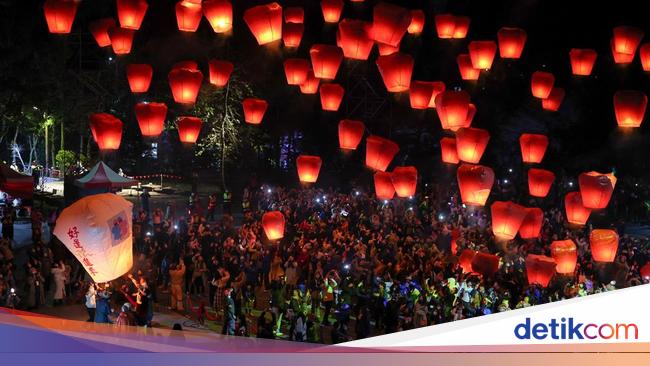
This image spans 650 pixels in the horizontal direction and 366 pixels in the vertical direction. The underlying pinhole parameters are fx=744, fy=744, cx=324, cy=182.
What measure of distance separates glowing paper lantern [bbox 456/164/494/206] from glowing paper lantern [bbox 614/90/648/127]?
3.61 meters

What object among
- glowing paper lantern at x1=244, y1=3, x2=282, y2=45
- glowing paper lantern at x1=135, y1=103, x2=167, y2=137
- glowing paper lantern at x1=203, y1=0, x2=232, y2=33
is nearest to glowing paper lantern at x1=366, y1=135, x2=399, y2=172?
glowing paper lantern at x1=244, y1=3, x2=282, y2=45

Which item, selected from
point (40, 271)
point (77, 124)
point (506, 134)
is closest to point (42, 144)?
point (77, 124)

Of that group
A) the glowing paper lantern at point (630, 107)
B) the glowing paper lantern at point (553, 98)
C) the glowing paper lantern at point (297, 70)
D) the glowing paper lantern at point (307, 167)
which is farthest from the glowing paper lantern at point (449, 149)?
the glowing paper lantern at point (297, 70)

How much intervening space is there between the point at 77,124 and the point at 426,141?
13918 millimetres

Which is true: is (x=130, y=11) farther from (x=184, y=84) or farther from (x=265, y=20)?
Answer: (x=265, y=20)

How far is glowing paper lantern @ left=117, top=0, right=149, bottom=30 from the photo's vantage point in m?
17.4

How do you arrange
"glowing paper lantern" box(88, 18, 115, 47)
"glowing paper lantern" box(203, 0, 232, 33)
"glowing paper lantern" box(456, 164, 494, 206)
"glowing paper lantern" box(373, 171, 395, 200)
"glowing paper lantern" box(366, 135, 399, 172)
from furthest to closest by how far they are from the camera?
"glowing paper lantern" box(373, 171, 395, 200) < "glowing paper lantern" box(88, 18, 115, 47) < "glowing paper lantern" box(203, 0, 232, 33) < "glowing paper lantern" box(366, 135, 399, 172) < "glowing paper lantern" box(456, 164, 494, 206)

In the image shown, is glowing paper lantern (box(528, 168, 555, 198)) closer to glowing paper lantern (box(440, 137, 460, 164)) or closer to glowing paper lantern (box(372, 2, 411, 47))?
glowing paper lantern (box(440, 137, 460, 164))

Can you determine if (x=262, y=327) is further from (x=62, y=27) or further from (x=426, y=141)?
(x=426, y=141)

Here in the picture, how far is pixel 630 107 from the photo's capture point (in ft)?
56.4

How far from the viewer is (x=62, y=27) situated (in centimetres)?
1728

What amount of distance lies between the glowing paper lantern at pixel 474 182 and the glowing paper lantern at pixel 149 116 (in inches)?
270

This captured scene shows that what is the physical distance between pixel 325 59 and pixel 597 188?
6.85m

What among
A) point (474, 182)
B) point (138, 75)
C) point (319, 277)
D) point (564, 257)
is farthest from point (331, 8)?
point (319, 277)
